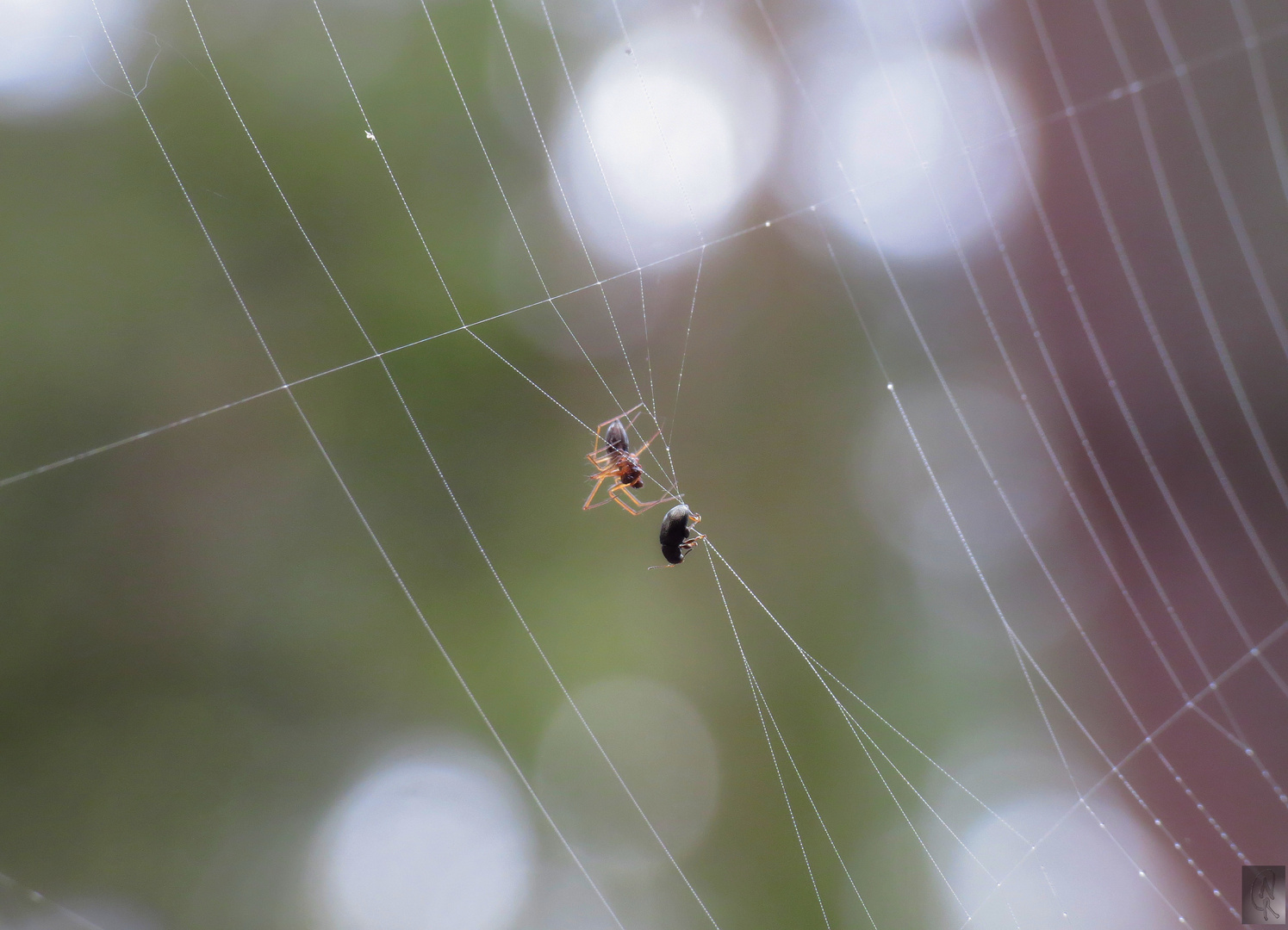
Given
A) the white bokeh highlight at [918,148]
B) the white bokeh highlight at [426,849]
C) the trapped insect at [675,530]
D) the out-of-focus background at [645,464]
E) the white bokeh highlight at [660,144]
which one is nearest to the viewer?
the trapped insect at [675,530]

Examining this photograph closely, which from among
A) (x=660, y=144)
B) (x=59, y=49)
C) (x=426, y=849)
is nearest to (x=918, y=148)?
(x=660, y=144)

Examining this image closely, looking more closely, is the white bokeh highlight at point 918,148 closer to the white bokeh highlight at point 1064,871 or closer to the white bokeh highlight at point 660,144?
the white bokeh highlight at point 660,144

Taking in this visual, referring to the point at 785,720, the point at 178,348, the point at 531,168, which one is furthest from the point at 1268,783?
the point at 178,348

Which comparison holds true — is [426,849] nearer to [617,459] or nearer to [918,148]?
[617,459]

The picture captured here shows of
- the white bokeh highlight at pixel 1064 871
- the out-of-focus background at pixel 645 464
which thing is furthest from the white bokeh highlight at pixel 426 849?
the white bokeh highlight at pixel 1064 871

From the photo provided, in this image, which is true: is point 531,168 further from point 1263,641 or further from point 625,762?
point 1263,641

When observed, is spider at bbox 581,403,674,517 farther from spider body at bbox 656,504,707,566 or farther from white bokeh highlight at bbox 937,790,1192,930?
white bokeh highlight at bbox 937,790,1192,930
